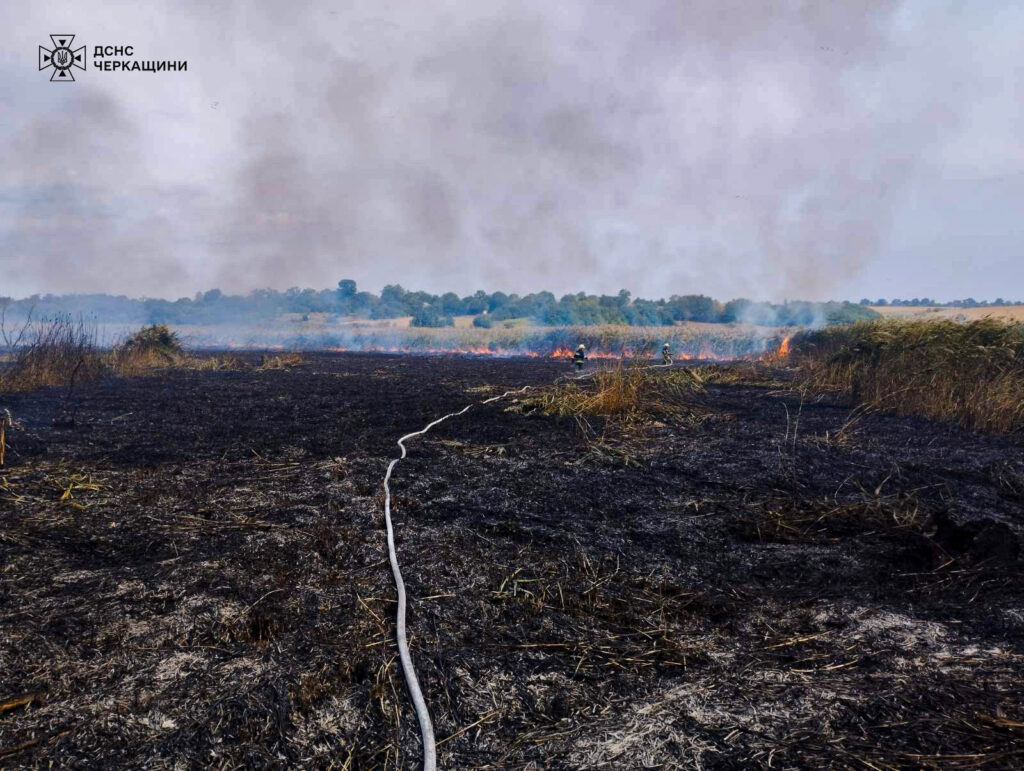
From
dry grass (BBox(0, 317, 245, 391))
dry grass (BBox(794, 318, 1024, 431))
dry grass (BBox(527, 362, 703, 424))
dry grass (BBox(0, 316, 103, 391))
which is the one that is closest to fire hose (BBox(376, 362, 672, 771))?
dry grass (BBox(527, 362, 703, 424))

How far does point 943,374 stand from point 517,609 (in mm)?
9644

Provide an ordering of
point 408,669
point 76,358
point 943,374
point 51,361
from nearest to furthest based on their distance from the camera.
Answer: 1. point 408,669
2. point 943,374
3. point 51,361
4. point 76,358

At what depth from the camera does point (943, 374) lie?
31.9 feet

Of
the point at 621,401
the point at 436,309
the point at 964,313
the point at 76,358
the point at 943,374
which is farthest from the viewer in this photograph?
the point at 436,309

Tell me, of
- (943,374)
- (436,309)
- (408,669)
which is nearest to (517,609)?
(408,669)

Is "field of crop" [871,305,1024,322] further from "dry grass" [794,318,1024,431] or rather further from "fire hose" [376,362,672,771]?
"fire hose" [376,362,672,771]

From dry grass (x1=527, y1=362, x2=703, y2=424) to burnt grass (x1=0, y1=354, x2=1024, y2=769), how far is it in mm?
2210

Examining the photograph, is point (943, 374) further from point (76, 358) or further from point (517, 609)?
point (76, 358)

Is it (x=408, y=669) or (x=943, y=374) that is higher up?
(x=943, y=374)

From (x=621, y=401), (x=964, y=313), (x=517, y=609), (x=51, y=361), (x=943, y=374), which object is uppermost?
→ (x=964, y=313)

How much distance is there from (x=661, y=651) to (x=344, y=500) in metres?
2.96

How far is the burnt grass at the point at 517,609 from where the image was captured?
2.13m

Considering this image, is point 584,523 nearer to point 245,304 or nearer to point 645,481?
point 645,481

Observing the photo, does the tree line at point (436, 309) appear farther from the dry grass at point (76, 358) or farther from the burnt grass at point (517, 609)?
the burnt grass at point (517, 609)
